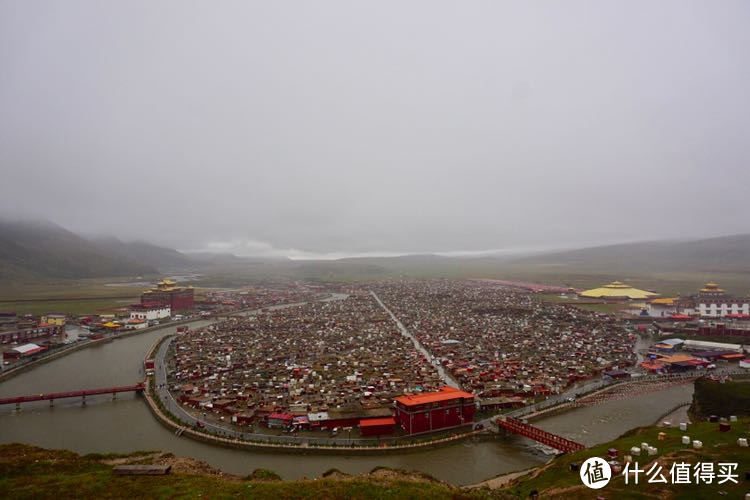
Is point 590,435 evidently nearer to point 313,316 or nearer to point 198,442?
point 198,442

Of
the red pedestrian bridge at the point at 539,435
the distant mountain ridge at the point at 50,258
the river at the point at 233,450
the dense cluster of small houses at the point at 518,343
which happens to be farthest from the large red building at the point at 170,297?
the distant mountain ridge at the point at 50,258

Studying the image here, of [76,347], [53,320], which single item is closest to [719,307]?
[76,347]

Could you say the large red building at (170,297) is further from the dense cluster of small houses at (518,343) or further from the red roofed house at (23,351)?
the dense cluster of small houses at (518,343)

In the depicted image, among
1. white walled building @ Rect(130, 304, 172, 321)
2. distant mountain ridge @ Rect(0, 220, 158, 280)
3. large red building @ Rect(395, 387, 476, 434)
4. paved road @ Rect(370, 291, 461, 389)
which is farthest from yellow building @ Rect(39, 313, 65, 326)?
distant mountain ridge @ Rect(0, 220, 158, 280)

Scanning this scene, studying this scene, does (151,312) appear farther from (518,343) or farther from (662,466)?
(662,466)

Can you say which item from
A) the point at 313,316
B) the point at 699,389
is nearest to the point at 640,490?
the point at 699,389

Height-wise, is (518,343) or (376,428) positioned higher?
(376,428)
